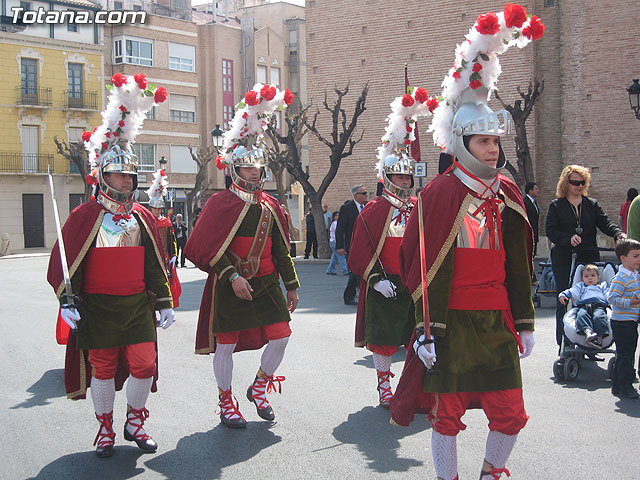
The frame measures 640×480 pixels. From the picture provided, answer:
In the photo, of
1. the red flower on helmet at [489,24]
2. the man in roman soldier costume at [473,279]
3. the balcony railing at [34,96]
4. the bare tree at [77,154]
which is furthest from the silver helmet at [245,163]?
the balcony railing at [34,96]

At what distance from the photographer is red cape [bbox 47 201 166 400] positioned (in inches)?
221

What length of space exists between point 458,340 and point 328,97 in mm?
31489

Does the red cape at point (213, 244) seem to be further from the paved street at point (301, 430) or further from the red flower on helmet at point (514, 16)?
the red flower on helmet at point (514, 16)

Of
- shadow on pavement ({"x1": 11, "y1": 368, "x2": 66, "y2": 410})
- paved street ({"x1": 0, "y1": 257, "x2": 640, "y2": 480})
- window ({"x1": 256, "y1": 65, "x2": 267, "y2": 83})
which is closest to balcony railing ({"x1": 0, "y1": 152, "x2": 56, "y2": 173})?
window ({"x1": 256, "y1": 65, "x2": 267, "y2": 83})

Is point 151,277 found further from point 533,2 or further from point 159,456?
point 533,2

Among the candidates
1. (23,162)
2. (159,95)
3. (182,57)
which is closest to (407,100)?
(159,95)

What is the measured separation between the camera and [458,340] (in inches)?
167

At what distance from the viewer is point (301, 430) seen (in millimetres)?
6273

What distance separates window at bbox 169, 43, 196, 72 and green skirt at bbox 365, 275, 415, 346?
165 feet

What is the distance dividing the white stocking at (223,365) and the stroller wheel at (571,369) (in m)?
3.38

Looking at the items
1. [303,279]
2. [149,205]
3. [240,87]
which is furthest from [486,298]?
[240,87]

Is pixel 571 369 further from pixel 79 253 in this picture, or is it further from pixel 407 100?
pixel 79 253

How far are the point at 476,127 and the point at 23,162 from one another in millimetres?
46146

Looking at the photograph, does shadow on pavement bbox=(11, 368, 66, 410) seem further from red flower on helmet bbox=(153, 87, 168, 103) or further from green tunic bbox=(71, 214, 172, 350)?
red flower on helmet bbox=(153, 87, 168, 103)
